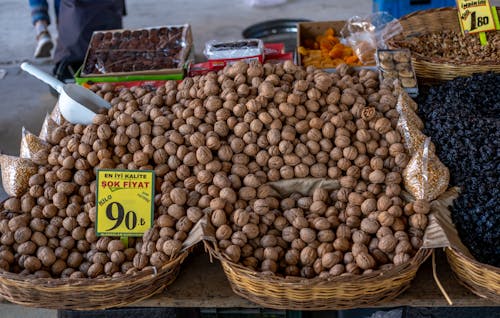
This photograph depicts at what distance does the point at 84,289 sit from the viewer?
4.84ft

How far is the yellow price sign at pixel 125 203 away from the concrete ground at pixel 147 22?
2.77 meters

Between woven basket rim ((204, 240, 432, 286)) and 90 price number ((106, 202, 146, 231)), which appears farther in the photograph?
90 price number ((106, 202, 146, 231))

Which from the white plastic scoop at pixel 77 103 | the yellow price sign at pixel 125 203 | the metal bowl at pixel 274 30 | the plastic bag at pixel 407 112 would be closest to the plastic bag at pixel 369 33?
the plastic bag at pixel 407 112

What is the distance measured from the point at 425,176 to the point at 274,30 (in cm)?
282

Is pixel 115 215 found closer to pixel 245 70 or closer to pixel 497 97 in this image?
pixel 245 70

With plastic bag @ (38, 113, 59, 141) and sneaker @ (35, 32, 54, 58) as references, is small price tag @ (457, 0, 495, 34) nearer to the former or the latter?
plastic bag @ (38, 113, 59, 141)

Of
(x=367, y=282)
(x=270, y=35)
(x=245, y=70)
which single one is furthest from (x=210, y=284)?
(x=270, y=35)

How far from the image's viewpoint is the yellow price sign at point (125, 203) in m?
1.64

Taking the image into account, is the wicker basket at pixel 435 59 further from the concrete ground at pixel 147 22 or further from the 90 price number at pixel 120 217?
the concrete ground at pixel 147 22

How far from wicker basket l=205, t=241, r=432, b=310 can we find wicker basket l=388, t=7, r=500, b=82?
1097 millimetres

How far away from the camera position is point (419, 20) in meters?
2.80

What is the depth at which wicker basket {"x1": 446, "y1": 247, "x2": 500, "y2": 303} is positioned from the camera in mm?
1410

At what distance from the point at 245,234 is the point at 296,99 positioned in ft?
1.60

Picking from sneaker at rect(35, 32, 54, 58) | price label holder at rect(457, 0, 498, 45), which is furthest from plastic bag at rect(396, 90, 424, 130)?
sneaker at rect(35, 32, 54, 58)
